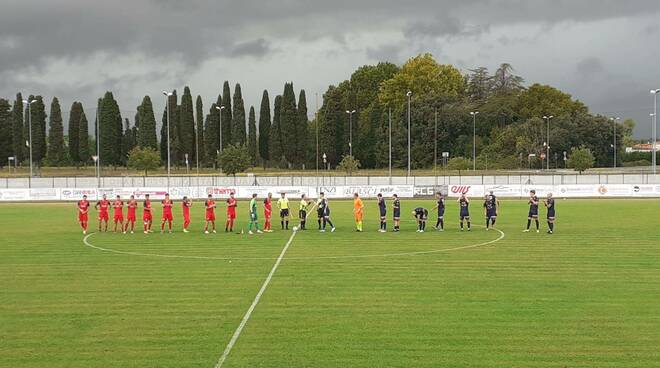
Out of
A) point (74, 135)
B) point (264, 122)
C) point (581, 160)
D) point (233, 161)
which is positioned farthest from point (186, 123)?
point (581, 160)

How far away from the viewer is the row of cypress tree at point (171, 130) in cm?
9538

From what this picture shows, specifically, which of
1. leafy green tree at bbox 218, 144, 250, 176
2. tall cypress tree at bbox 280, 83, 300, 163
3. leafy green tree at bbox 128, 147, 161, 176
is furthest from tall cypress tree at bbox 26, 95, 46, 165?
tall cypress tree at bbox 280, 83, 300, 163

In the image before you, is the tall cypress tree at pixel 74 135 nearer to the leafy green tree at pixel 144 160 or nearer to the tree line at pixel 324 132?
the tree line at pixel 324 132

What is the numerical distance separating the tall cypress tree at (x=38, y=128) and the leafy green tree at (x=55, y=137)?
1.27 metres

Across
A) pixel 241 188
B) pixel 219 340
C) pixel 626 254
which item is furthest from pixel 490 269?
pixel 241 188

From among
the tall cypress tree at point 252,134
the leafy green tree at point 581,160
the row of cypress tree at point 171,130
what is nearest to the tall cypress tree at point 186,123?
the row of cypress tree at point 171,130

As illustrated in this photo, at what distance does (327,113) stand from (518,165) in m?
29.3

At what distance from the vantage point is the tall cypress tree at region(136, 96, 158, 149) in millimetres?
96250

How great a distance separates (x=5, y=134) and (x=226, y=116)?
107 ft

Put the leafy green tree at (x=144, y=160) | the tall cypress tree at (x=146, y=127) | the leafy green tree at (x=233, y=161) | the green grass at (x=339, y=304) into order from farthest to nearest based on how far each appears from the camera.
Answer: the tall cypress tree at (x=146, y=127)
the leafy green tree at (x=144, y=160)
the leafy green tree at (x=233, y=161)
the green grass at (x=339, y=304)

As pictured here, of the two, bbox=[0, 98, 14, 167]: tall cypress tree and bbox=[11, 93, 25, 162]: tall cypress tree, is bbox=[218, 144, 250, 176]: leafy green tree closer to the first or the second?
bbox=[11, 93, 25, 162]: tall cypress tree

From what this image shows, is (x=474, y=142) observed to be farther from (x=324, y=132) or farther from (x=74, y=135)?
(x=74, y=135)

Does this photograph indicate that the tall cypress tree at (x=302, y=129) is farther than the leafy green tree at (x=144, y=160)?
Yes

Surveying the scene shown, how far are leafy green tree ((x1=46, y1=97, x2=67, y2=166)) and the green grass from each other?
76.8 metres
